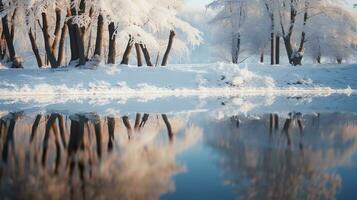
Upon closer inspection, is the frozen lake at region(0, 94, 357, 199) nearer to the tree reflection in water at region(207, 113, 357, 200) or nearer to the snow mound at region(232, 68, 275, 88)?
the tree reflection in water at region(207, 113, 357, 200)

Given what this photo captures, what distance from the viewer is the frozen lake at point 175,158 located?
6.10 m

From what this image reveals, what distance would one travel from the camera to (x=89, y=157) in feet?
26.2

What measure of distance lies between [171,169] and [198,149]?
202cm

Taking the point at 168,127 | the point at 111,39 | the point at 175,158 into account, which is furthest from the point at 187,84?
the point at 175,158

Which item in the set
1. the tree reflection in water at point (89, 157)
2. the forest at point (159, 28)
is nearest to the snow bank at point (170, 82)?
the forest at point (159, 28)

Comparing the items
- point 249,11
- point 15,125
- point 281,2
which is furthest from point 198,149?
point 249,11

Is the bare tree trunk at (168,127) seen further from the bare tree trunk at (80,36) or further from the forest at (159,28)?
the forest at (159,28)

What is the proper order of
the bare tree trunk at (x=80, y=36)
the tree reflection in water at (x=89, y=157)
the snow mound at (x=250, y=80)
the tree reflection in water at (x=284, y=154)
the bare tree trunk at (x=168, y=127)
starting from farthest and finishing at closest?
the snow mound at (x=250, y=80) → the bare tree trunk at (x=80, y=36) → the bare tree trunk at (x=168, y=127) → the tree reflection in water at (x=284, y=154) → the tree reflection in water at (x=89, y=157)

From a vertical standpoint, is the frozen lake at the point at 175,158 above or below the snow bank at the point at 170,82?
below

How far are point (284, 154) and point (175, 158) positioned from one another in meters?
1.93

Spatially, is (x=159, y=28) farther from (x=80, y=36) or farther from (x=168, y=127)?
(x=168, y=127)

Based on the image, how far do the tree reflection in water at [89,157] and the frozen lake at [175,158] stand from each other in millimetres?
15

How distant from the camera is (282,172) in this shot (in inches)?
279

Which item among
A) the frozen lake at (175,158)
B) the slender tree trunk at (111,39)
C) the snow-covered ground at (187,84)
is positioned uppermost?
the slender tree trunk at (111,39)
